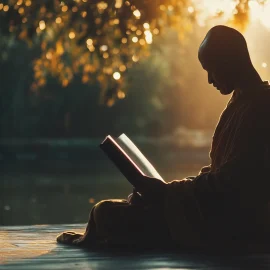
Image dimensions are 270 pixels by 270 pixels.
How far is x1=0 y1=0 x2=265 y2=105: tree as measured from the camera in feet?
43.6

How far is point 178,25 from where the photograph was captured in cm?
1547

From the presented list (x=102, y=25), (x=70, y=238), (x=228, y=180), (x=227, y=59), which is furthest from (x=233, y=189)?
(x=102, y=25)

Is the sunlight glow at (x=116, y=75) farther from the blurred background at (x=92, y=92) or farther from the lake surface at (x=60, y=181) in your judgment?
the lake surface at (x=60, y=181)

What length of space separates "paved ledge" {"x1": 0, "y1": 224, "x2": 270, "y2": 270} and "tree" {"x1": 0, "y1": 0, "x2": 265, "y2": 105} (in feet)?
20.9

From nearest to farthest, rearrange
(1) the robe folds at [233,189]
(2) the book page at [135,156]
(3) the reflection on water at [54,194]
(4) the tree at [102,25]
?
(1) the robe folds at [233,189]
(2) the book page at [135,156]
(4) the tree at [102,25]
(3) the reflection on water at [54,194]

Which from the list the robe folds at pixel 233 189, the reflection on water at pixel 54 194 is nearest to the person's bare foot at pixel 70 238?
the robe folds at pixel 233 189

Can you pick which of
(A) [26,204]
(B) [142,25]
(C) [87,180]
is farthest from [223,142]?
(C) [87,180]

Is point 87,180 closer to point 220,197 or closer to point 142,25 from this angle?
point 142,25

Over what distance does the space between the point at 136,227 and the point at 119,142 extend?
1.90ft

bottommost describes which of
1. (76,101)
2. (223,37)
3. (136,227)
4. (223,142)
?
(136,227)

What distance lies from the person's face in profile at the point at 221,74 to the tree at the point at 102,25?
643 centimetres

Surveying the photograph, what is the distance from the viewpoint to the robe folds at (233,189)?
6344 mm

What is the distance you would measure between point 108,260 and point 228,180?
0.88m

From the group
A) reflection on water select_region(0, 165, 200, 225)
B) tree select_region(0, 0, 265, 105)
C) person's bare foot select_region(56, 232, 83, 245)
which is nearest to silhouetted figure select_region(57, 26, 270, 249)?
person's bare foot select_region(56, 232, 83, 245)
